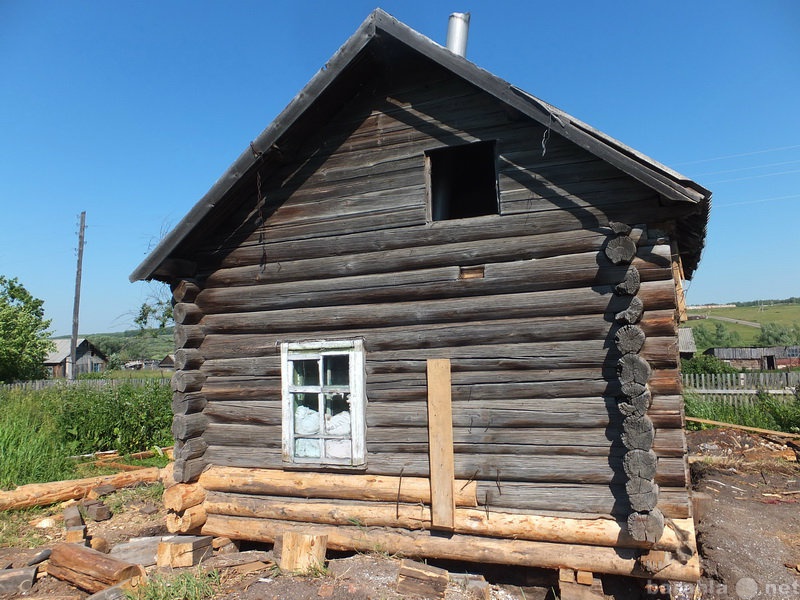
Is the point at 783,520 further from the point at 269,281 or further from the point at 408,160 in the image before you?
the point at 269,281

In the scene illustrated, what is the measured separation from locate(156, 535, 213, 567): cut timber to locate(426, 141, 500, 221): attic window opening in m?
4.82

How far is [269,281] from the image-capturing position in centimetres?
657

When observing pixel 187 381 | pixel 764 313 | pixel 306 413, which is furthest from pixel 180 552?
pixel 764 313

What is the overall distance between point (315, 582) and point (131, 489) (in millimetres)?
6481

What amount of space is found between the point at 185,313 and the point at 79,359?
207 ft

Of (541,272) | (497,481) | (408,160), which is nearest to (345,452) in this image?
(497,481)

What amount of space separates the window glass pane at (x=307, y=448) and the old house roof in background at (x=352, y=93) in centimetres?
269

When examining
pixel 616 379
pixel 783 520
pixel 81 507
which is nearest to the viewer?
pixel 616 379

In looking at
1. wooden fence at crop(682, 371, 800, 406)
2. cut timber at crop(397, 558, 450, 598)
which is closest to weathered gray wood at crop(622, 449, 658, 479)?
cut timber at crop(397, 558, 450, 598)

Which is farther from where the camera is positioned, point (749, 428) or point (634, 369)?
point (749, 428)

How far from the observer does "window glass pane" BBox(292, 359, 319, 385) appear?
6.40 metres

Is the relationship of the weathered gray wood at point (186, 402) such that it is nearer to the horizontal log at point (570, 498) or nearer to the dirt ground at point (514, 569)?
the dirt ground at point (514, 569)

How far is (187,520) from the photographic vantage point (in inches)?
254

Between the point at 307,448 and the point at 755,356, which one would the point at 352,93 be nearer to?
the point at 307,448
